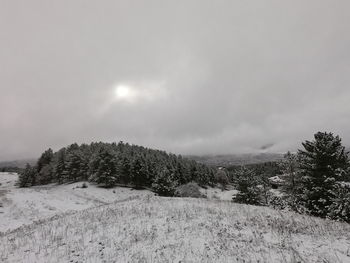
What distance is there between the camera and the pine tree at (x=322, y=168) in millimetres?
20062

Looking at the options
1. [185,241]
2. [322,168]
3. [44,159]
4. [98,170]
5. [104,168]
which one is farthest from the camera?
[44,159]

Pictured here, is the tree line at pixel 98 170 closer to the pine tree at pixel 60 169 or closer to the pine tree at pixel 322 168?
the pine tree at pixel 60 169

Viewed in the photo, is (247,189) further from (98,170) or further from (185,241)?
(98,170)

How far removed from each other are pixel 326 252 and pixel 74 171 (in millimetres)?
78908

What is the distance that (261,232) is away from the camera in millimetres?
9070

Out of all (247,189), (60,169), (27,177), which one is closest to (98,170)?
(60,169)

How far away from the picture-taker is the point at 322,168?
2092 centimetres

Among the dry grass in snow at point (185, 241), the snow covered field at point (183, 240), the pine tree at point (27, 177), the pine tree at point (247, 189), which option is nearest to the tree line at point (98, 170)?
the pine tree at point (27, 177)

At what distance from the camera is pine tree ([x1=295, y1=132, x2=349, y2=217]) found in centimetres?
2006

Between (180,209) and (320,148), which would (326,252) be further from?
(320,148)

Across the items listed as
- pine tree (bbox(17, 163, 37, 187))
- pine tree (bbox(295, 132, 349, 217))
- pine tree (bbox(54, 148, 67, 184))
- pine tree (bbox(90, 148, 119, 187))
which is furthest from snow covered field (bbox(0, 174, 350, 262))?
pine tree (bbox(17, 163, 37, 187))

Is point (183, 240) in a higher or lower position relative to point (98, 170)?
lower

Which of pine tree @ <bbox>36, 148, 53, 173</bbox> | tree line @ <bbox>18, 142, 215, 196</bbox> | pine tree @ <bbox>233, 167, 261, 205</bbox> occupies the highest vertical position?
pine tree @ <bbox>36, 148, 53, 173</bbox>

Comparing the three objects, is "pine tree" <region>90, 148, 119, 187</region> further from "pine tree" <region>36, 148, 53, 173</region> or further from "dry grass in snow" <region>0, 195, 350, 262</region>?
"dry grass in snow" <region>0, 195, 350, 262</region>
